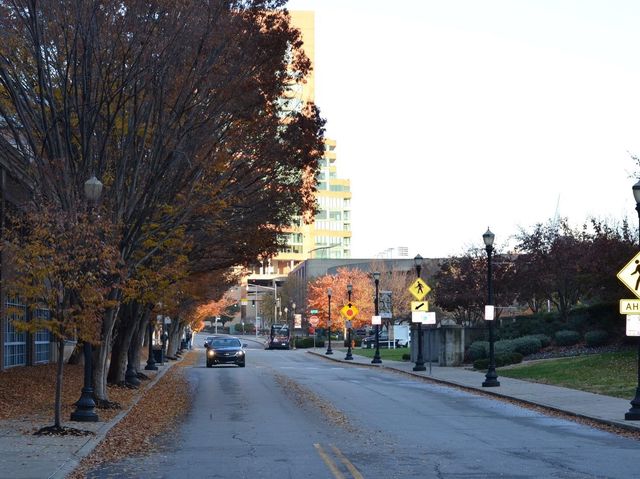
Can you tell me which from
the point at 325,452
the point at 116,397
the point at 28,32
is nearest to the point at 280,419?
the point at 325,452

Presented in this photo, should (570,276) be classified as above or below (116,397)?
above

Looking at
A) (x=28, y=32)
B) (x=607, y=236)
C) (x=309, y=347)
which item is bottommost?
(x=309, y=347)

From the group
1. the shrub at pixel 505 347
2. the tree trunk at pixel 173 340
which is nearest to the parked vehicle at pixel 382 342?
the tree trunk at pixel 173 340

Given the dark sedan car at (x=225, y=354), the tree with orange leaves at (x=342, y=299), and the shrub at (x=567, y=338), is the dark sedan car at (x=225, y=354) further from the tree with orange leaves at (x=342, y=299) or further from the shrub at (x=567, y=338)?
the tree with orange leaves at (x=342, y=299)

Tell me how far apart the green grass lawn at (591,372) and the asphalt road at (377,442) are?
3.60m

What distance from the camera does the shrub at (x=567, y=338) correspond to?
4216 centimetres

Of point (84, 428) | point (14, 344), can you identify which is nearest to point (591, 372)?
point (84, 428)

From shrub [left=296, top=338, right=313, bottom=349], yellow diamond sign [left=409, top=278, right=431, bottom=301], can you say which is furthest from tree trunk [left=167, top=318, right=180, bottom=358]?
yellow diamond sign [left=409, top=278, right=431, bottom=301]

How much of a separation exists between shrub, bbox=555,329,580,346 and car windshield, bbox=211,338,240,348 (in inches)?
719

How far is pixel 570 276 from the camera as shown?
49469 mm

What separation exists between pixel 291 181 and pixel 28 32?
11022mm

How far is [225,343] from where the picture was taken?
53.1m

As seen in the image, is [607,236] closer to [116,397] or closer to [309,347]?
[116,397]

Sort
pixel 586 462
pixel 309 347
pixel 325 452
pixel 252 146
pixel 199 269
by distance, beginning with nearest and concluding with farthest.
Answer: pixel 586 462
pixel 325 452
pixel 252 146
pixel 199 269
pixel 309 347
